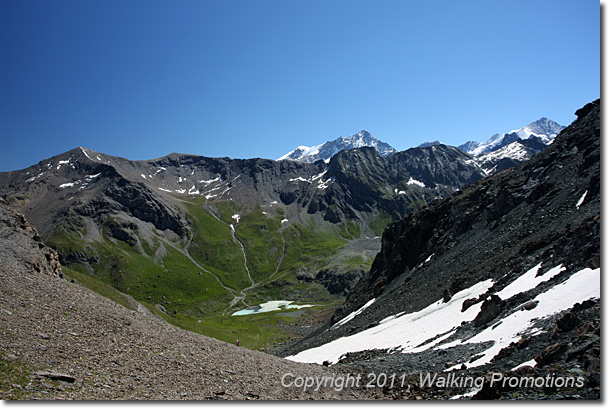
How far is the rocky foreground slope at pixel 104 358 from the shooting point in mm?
17594

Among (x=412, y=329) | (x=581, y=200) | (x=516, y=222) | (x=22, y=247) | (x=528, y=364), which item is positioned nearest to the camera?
(x=528, y=364)

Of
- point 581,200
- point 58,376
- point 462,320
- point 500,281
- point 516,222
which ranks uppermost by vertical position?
point 58,376

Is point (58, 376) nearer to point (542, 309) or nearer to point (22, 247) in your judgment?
point (542, 309)

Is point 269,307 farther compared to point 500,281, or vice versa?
point 269,307

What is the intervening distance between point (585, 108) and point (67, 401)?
309ft

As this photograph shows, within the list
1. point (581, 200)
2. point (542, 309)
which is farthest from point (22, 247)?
point (581, 200)

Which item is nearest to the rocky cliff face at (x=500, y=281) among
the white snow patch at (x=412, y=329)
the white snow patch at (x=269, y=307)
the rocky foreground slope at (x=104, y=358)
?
the white snow patch at (x=412, y=329)

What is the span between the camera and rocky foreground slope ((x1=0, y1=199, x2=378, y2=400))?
17.6 meters

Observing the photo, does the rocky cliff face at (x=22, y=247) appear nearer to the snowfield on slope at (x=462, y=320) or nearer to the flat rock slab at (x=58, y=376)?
the flat rock slab at (x=58, y=376)

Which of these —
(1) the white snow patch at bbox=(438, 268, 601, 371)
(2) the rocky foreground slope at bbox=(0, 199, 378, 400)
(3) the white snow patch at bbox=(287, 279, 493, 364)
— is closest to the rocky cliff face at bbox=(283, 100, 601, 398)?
(1) the white snow patch at bbox=(438, 268, 601, 371)

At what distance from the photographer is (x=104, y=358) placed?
2120cm

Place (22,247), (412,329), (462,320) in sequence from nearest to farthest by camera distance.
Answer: (462,320) → (412,329) → (22,247)

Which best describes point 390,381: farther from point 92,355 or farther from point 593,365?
point 92,355

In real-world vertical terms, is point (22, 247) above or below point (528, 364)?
above
